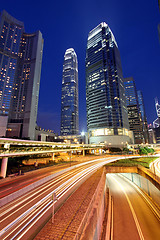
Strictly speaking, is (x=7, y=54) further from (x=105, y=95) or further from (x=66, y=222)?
(x=66, y=222)

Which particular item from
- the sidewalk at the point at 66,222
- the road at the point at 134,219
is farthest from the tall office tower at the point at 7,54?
the sidewalk at the point at 66,222

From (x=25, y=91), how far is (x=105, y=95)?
82.0 m

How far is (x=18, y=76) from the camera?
111875 millimetres

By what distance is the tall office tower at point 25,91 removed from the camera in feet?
299

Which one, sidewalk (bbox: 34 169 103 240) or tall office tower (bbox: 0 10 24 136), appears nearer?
sidewalk (bbox: 34 169 103 240)


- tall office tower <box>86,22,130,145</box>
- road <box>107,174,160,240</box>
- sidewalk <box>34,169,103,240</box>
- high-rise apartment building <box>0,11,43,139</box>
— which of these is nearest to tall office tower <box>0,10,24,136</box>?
high-rise apartment building <box>0,11,43,139</box>

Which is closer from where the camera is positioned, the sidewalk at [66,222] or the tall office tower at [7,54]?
the sidewalk at [66,222]

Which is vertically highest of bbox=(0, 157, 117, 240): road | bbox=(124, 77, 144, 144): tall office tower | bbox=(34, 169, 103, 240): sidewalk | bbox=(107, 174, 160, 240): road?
bbox=(124, 77, 144, 144): tall office tower

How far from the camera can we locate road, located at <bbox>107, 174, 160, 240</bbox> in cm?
1341

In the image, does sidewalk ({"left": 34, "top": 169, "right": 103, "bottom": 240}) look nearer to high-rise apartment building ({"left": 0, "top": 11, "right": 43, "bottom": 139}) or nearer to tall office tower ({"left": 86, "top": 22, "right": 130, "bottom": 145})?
high-rise apartment building ({"left": 0, "top": 11, "right": 43, "bottom": 139})

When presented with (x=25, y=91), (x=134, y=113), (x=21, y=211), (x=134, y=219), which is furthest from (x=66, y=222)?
(x=134, y=113)

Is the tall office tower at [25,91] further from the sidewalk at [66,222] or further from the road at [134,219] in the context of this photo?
the sidewalk at [66,222]

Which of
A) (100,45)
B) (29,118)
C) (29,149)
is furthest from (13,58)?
(29,149)

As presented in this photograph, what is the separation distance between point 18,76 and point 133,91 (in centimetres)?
15947
